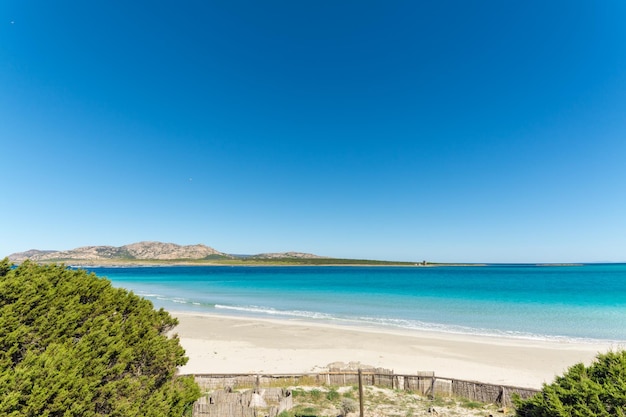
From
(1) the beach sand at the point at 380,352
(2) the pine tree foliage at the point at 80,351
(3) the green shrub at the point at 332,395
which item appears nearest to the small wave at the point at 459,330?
(1) the beach sand at the point at 380,352

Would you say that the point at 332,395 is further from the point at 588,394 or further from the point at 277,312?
the point at 277,312

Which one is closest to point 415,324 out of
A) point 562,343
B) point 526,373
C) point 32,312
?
point 562,343

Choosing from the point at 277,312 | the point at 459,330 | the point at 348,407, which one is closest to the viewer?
the point at 348,407

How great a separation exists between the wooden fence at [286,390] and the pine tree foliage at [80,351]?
2659mm

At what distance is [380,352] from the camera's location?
77.1ft

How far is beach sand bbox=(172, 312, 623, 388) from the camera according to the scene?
63.6 feet

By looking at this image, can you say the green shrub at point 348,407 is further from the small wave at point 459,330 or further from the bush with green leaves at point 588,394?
the small wave at point 459,330

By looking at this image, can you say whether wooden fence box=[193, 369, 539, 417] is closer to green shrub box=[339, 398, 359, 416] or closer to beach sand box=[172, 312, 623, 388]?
green shrub box=[339, 398, 359, 416]

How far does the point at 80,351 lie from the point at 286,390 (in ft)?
28.1

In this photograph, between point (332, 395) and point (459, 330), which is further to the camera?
point (459, 330)

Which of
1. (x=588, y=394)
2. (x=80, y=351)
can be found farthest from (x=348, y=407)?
(x=80, y=351)

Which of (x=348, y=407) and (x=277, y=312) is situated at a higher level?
(x=348, y=407)

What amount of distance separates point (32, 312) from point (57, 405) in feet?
8.60

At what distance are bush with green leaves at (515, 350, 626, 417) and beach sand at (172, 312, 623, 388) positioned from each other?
41.6ft
